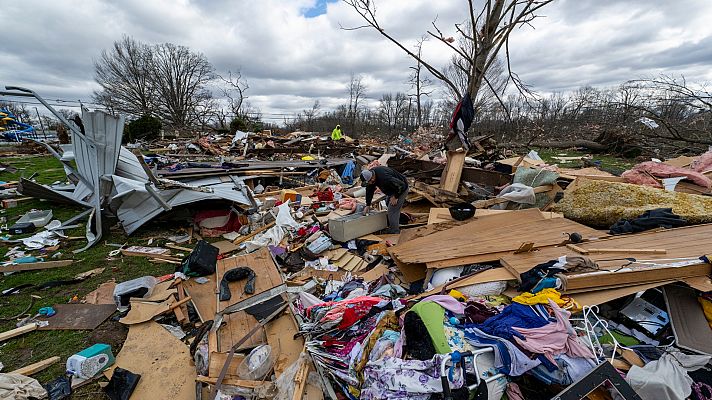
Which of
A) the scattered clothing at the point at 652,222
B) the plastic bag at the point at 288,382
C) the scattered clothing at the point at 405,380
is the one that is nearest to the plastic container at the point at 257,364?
the plastic bag at the point at 288,382

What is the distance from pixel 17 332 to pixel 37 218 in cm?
445

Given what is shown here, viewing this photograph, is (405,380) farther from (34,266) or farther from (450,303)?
(34,266)

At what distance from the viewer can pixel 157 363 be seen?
2871 millimetres

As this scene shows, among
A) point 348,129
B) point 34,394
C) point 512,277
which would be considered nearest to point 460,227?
point 512,277

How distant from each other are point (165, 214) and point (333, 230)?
3.33 metres

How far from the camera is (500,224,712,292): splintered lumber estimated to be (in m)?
2.59

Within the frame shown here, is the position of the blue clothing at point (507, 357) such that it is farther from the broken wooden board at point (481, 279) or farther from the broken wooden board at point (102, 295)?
the broken wooden board at point (102, 295)

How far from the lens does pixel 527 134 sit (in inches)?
786

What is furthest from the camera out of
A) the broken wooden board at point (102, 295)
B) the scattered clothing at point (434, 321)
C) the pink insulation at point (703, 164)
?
the pink insulation at point (703, 164)

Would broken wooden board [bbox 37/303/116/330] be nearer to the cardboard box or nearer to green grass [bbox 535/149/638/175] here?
the cardboard box

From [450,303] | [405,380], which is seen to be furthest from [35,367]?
[450,303]

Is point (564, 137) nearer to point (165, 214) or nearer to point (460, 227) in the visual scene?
point (460, 227)

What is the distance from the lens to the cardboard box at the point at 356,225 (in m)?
5.16

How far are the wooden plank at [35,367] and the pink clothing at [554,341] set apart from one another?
3.98 meters
